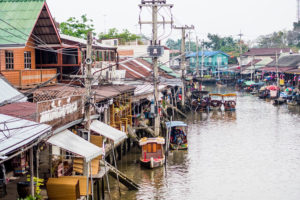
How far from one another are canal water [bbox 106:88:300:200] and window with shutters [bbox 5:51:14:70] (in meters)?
8.26

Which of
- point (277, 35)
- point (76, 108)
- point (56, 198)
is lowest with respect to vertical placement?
point (56, 198)

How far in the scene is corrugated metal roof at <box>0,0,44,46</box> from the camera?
71.7 feet

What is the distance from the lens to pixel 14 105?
17969 mm

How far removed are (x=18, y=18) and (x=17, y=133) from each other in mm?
11493

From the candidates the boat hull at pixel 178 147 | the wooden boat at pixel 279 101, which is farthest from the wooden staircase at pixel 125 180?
the wooden boat at pixel 279 101

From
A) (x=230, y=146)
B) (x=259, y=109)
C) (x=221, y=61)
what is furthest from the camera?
(x=221, y=61)

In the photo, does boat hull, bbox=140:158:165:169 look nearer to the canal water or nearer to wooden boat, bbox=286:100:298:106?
the canal water

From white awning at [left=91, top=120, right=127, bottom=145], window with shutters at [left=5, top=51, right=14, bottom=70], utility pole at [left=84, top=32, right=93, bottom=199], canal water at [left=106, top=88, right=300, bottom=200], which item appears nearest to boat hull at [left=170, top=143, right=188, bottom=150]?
canal water at [left=106, top=88, right=300, bottom=200]

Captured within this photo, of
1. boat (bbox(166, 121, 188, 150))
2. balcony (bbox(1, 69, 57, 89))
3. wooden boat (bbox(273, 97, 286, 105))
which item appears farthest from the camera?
wooden boat (bbox(273, 97, 286, 105))

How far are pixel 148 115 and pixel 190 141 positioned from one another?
5075mm

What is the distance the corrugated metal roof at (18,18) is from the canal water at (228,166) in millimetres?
8710

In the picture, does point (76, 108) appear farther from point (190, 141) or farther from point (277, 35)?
point (277, 35)

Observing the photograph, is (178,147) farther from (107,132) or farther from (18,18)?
(18,18)

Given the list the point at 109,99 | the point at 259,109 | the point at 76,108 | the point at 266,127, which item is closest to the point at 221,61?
the point at 259,109
